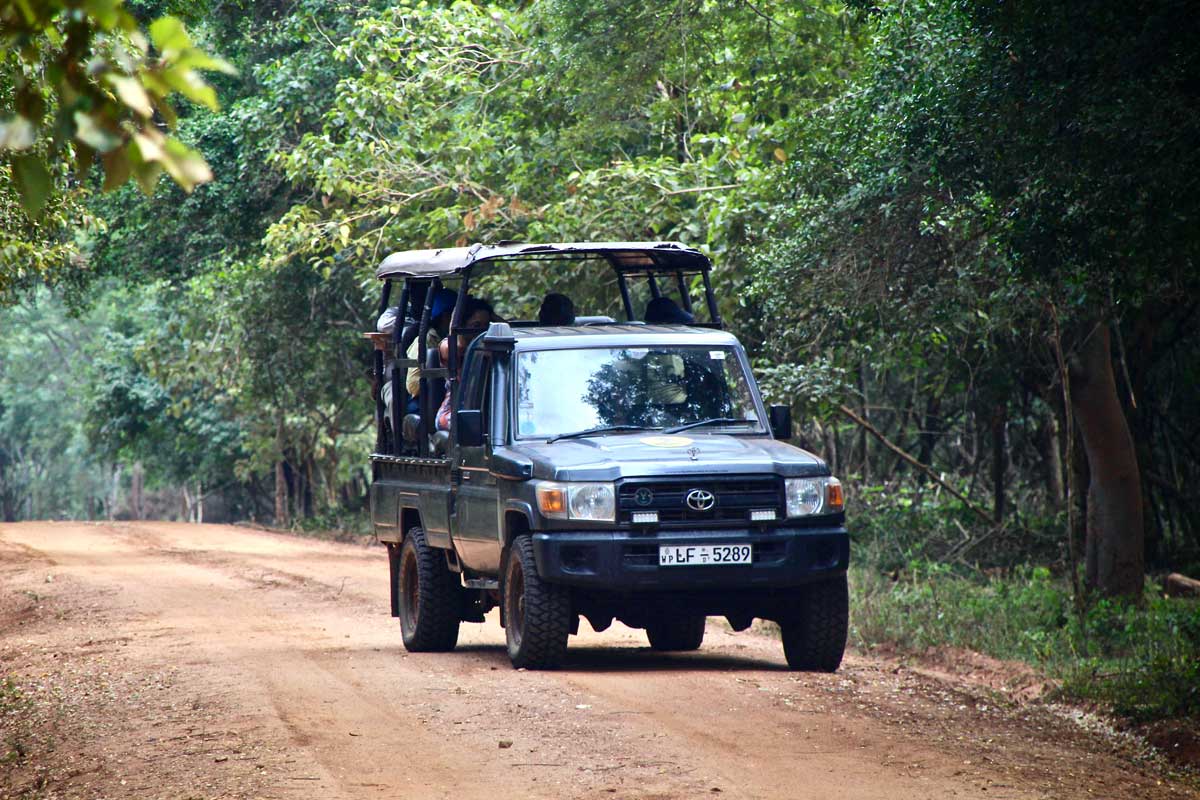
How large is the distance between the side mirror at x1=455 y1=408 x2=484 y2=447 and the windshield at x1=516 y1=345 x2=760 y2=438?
1.00 feet

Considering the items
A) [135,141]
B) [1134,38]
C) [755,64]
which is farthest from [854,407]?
[135,141]

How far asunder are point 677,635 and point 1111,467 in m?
5.34

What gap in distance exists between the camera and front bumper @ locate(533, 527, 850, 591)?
31.0 ft

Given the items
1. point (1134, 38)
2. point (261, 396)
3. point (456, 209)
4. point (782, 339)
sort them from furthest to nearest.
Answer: point (261, 396)
point (456, 209)
point (782, 339)
point (1134, 38)

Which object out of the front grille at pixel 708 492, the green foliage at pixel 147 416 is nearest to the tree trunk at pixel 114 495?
the green foliage at pixel 147 416

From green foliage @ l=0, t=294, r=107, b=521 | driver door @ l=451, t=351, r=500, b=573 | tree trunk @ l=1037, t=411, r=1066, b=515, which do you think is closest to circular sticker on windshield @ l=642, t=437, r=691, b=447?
driver door @ l=451, t=351, r=500, b=573

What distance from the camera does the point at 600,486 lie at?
31.2 feet

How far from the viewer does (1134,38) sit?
8.54 m

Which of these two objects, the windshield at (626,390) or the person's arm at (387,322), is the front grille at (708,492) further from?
the person's arm at (387,322)

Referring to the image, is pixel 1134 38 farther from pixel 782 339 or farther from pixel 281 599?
pixel 281 599

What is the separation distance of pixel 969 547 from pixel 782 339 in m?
5.10

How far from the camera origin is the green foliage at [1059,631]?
1006cm

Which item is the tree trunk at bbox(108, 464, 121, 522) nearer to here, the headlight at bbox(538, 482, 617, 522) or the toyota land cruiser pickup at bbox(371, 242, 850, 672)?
the toyota land cruiser pickup at bbox(371, 242, 850, 672)

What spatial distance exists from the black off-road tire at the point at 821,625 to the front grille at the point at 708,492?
2.34ft
